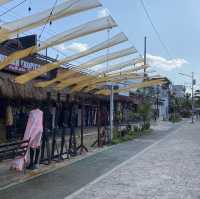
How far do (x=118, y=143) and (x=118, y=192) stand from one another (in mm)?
13319

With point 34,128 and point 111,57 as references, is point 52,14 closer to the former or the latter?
point 34,128

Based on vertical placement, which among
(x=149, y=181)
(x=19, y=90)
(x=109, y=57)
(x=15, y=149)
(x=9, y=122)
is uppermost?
(x=109, y=57)

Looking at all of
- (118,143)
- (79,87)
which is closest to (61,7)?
(79,87)

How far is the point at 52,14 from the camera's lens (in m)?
11.0

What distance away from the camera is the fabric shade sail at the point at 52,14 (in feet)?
35.9

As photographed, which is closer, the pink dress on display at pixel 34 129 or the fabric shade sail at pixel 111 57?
the pink dress on display at pixel 34 129

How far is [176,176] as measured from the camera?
11.7 meters

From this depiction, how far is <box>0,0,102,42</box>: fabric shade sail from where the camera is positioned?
10950mm

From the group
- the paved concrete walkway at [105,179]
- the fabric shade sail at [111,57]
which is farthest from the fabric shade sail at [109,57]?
the paved concrete walkway at [105,179]

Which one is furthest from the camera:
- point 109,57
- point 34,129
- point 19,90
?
point 109,57

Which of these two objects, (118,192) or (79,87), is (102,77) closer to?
(79,87)

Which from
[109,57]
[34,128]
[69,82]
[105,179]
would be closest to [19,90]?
[34,128]

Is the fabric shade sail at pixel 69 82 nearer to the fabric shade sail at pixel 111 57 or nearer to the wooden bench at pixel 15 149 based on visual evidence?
the fabric shade sail at pixel 111 57

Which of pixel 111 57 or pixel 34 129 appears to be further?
pixel 111 57
